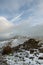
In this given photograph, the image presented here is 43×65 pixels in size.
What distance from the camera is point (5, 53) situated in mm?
14930

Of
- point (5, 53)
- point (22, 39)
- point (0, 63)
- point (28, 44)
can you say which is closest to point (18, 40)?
point (22, 39)

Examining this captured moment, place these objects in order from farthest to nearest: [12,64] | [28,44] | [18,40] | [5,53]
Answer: [18,40] → [28,44] → [5,53] → [12,64]

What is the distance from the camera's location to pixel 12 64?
10617 millimetres

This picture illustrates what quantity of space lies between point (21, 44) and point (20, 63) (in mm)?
6518

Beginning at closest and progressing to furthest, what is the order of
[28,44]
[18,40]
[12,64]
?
1. [12,64]
2. [28,44]
3. [18,40]

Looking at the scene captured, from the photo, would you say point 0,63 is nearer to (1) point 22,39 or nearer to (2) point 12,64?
(2) point 12,64

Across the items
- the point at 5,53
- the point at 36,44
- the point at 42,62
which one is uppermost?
the point at 36,44

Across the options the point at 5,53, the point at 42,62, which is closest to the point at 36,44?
the point at 5,53

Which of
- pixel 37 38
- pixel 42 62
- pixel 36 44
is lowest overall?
pixel 42 62

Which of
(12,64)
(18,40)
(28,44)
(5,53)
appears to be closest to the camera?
(12,64)

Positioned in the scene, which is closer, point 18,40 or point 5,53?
point 5,53

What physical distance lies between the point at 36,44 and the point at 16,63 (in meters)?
6.38

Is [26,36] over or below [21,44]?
over

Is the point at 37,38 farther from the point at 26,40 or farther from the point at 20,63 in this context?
the point at 20,63
